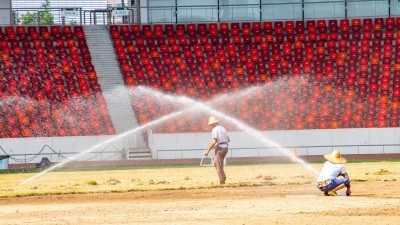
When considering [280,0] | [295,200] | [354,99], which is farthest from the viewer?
[280,0]

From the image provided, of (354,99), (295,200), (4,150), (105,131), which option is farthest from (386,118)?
(295,200)

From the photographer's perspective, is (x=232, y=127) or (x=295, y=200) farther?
(x=232, y=127)

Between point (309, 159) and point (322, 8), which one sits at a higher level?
point (322, 8)

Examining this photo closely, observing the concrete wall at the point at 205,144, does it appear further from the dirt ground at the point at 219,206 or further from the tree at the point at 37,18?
the dirt ground at the point at 219,206

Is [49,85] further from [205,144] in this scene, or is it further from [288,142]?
[288,142]

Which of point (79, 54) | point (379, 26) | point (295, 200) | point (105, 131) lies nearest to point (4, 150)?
point (105, 131)

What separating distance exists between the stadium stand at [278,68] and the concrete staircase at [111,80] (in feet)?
1.62

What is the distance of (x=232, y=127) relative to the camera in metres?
56.5

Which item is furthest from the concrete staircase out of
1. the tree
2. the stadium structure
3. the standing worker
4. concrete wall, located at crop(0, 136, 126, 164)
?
the standing worker

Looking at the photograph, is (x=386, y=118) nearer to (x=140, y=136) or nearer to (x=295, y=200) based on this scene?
(x=140, y=136)

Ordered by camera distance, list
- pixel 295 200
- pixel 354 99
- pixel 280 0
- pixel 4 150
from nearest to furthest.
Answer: pixel 295 200, pixel 4 150, pixel 354 99, pixel 280 0

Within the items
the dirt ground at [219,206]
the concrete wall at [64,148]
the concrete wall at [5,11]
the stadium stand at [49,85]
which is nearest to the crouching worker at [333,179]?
the dirt ground at [219,206]

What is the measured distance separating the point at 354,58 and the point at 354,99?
319cm

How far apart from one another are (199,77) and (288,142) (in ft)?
22.7
